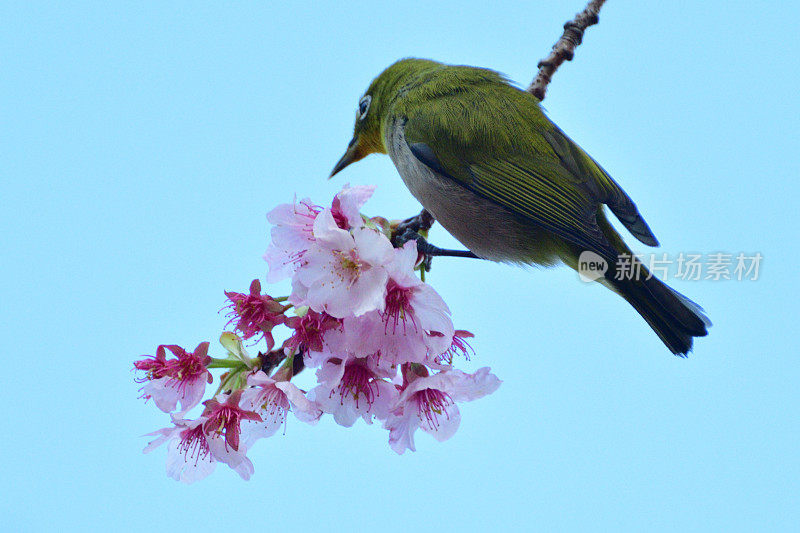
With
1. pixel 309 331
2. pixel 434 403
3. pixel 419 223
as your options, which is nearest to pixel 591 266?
pixel 419 223

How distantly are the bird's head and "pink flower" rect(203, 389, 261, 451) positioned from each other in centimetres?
239

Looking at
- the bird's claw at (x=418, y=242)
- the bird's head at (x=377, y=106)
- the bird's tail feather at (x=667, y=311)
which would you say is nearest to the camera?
the bird's claw at (x=418, y=242)

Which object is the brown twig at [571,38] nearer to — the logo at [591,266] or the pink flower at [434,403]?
the logo at [591,266]

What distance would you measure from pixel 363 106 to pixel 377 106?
6.7 inches

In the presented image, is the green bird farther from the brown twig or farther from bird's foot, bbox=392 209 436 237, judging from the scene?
the brown twig

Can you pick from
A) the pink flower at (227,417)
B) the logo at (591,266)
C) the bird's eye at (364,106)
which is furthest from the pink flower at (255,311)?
the bird's eye at (364,106)

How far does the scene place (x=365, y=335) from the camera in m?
2.25

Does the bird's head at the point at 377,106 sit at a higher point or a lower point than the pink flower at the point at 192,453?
higher

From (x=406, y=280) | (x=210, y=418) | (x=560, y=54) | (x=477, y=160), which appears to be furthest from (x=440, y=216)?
(x=210, y=418)

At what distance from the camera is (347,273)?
215 centimetres

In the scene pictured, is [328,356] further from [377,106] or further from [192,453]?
[377,106]

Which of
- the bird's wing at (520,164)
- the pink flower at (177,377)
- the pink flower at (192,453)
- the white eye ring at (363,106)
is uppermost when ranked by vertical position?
the white eye ring at (363,106)

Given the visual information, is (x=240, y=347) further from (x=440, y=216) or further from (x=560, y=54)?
(x=560, y=54)

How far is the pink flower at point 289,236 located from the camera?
8.48 ft
